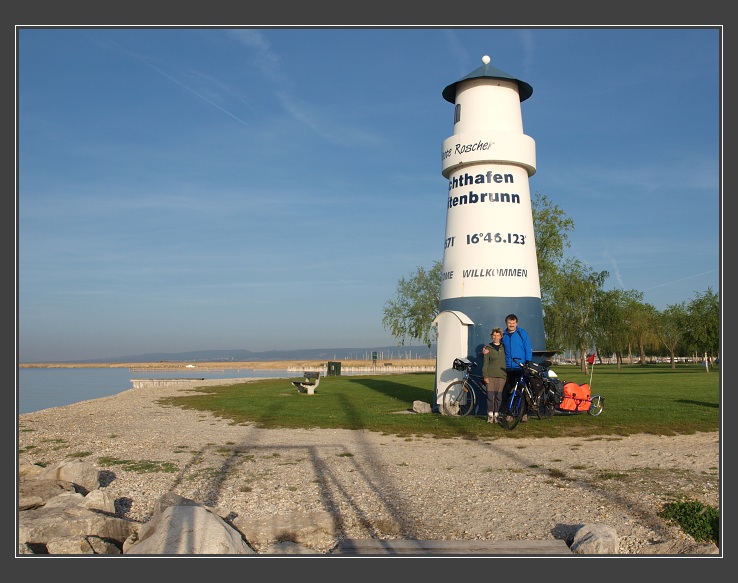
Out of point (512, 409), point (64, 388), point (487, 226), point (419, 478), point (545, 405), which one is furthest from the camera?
point (64, 388)

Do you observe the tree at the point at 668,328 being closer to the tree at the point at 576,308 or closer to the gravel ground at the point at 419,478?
the tree at the point at 576,308

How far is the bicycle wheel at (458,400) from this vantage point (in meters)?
15.7

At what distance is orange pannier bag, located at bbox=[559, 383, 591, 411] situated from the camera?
14.7 metres

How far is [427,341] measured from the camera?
42219 millimetres

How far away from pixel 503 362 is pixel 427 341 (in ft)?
92.8

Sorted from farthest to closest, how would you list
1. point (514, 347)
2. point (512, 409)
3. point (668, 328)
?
1. point (668, 328)
2. point (514, 347)
3. point (512, 409)

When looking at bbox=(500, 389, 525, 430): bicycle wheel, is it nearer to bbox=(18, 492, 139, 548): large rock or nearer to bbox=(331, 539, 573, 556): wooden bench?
bbox=(331, 539, 573, 556): wooden bench

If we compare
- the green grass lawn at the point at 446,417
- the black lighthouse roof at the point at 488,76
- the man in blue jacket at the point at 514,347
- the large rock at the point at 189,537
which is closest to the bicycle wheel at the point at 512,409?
the green grass lawn at the point at 446,417

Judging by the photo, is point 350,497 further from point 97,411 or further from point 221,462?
point 97,411

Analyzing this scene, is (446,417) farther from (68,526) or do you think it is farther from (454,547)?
(68,526)

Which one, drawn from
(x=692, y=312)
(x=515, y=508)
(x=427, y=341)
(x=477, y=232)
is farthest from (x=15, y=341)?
(x=692, y=312)

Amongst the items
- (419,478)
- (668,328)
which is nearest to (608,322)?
(668,328)

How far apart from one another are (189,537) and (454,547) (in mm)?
2126

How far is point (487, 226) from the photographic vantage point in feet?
53.5
